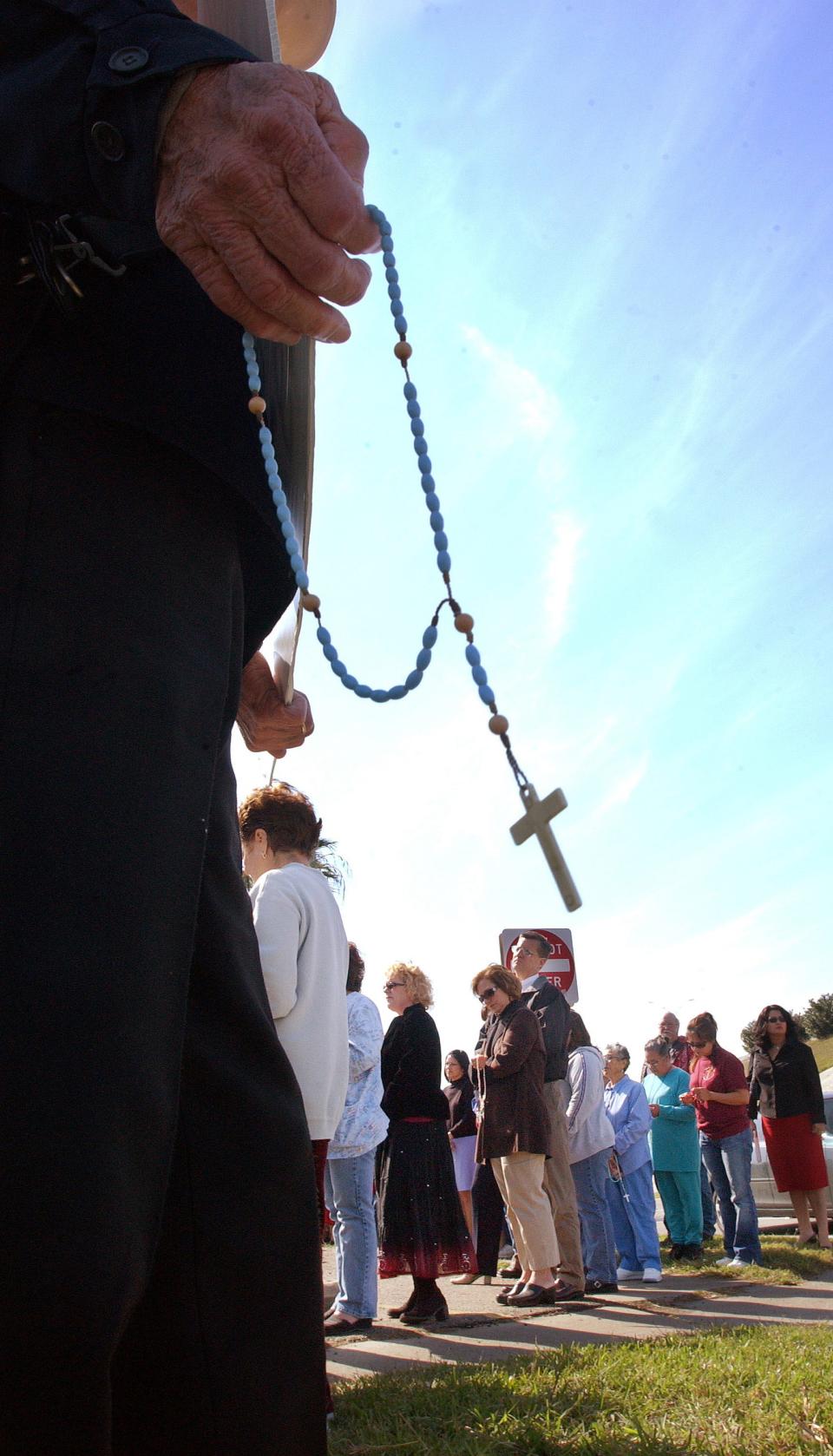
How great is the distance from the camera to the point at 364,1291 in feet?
18.3

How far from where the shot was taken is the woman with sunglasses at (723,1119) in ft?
28.2

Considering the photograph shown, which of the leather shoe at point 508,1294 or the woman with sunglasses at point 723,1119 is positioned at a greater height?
the woman with sunglasses at point 723,1119

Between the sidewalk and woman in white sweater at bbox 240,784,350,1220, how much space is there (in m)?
1.24

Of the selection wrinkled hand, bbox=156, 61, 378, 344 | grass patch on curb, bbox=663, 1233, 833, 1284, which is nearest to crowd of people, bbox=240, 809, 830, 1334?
grass patch on curb, bbox=663, 1233, 833, 1284

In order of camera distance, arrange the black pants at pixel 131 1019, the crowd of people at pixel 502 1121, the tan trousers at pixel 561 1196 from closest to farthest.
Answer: the black pants at pixel 131 1019, the crowd of people at pixel 502 1121, the tan trousers at pixel 561 1196

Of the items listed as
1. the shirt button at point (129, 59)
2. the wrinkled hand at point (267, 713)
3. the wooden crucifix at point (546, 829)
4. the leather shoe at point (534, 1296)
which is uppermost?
the shirt button at point (129, 59)

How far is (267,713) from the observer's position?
68.4 inches

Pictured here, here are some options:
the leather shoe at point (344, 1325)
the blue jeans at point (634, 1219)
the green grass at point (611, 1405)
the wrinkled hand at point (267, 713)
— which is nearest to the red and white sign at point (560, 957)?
the blue jeans at point (634, 1219)

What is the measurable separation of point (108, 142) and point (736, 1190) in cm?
847

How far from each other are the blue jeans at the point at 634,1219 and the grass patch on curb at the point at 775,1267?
13.2 inches

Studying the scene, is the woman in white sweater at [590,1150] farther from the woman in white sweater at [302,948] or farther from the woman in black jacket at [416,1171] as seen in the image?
the woman in white sweater at [302,948]

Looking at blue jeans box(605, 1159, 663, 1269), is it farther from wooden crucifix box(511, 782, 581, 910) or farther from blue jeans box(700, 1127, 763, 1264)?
wooden crucifix box(511, 782, 581, 910)

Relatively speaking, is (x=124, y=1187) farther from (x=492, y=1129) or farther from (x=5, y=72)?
(x=492, y=1129)

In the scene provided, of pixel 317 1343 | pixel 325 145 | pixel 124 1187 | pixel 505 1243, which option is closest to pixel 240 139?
pixel 325 145
